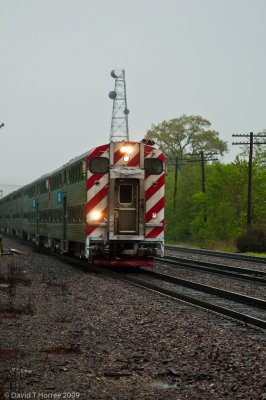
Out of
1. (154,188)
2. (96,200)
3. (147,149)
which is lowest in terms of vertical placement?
(96,200)

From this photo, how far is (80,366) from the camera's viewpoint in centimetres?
686

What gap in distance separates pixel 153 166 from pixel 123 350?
40.2ft

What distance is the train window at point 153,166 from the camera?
64.6 ft

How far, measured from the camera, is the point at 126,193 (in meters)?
19.5

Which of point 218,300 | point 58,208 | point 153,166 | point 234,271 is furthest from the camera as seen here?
point 58,208

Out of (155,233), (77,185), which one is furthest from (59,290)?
(77,185)

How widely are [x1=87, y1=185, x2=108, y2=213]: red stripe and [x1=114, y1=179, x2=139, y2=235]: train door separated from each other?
1.13 feet

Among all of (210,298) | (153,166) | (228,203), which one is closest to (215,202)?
(228,203)

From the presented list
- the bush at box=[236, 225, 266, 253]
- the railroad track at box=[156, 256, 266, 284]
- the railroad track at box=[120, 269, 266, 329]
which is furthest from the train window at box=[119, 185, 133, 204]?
the bush at box=[236, 225, 266, 253]

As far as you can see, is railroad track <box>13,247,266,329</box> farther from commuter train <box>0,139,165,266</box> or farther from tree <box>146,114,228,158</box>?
tree <box>146,114,228,158</box>

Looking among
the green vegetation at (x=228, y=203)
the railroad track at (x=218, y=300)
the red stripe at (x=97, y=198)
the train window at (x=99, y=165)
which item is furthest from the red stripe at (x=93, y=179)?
the green vegetation at (x=228, y=203)

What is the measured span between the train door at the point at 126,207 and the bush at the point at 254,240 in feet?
65.5

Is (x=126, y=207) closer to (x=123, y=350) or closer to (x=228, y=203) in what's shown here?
(x=123, y=350)

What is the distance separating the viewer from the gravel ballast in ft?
19.6
